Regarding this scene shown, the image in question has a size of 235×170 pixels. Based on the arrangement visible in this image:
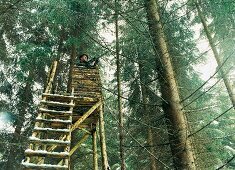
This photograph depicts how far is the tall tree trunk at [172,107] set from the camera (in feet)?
14.8

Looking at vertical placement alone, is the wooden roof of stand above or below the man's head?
below

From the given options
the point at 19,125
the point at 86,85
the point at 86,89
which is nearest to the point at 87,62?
the point at 86,85

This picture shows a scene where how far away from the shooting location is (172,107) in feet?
16.2

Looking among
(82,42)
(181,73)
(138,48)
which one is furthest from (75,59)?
(181,73)

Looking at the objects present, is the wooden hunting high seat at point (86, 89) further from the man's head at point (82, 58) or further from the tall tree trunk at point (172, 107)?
the tall tree trunk at point (172, 107)

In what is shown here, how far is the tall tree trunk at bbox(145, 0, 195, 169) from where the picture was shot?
4516 millimetres

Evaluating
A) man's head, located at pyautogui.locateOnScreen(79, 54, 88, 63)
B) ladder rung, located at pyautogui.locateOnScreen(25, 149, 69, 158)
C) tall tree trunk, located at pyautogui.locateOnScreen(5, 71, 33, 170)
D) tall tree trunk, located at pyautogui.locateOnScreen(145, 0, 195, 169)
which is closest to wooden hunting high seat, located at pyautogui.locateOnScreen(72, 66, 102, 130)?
man's head, located at pyautogui.locateOnScreen(79, 54, 88, 63)

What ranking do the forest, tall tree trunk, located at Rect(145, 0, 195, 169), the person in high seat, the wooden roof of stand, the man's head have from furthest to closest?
the forest < the man's head < the person in high seat < the wooden roof of stand < tall tree trunk, located at Rect(145, 0, 195, 169)

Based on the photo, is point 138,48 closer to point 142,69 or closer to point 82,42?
point 142,69

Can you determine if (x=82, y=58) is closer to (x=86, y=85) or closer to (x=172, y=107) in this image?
(x=86, y=85)

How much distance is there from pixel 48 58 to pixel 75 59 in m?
1.36

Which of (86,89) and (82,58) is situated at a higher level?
(82,58)

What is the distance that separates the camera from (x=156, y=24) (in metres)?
5.66

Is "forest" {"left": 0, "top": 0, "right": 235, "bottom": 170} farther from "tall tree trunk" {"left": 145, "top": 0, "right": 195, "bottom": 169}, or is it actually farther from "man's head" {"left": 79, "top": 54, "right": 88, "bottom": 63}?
"tall tree trunk" {"left": 145, "top": 0, "right": 195, "bottom": 169}
